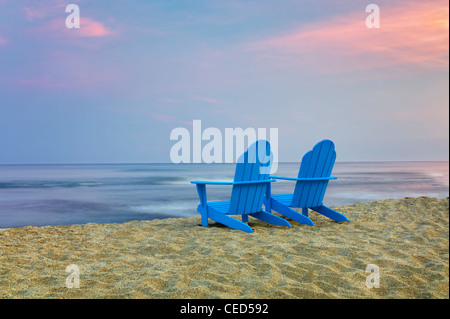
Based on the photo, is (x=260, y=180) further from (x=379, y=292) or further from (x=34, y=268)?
(x=34, y=268)

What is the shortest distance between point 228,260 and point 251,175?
1579 millimetres

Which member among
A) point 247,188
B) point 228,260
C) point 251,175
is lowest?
point 228,260

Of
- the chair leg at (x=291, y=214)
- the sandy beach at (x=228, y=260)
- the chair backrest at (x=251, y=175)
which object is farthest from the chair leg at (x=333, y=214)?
the chair backrest at (x=251, y=175)

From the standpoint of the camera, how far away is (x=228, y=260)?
326 centimetres

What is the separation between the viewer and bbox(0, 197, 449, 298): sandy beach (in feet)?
8.67

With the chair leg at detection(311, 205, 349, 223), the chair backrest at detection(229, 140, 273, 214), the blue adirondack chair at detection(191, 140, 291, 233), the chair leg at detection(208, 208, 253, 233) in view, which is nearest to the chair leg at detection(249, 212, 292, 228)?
the blue adirondack chair at detection(191, 140, 291, 233)

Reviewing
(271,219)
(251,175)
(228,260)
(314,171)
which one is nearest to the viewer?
(228,260)

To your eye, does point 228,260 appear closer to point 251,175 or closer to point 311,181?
point 251,175

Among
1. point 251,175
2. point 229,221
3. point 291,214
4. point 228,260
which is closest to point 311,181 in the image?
point 291,214

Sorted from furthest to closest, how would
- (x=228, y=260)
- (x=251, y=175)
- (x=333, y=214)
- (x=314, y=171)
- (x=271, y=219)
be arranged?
(x=333, y=214) → (x=314, y=171) → (x=271, y=219) → (x=251, y=175) → (x=228, y=260)

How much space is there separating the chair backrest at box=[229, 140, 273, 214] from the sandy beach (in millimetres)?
325

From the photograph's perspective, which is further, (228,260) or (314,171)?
(314,171)
